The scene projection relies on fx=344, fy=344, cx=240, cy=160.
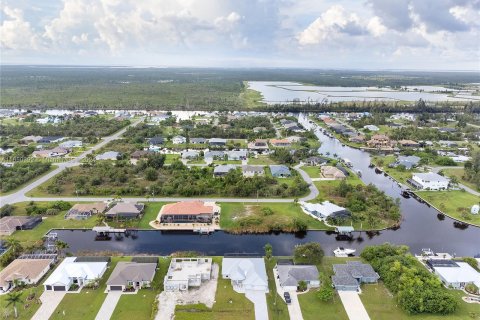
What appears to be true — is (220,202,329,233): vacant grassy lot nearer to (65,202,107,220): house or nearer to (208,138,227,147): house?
(65,202,107,220): house

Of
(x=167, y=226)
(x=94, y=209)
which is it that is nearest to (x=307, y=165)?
(x=167, y=226)

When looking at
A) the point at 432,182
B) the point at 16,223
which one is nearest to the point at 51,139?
the point at 16,223

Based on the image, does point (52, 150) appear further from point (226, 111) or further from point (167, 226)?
point (226, 111)

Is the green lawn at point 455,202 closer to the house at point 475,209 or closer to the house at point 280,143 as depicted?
the house at point 475,209

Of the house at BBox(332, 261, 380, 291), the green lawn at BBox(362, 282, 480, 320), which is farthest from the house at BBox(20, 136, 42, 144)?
the green lawn at BBox(362, 282, 480, 320)

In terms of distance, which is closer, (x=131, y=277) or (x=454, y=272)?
(x=131, y=277)

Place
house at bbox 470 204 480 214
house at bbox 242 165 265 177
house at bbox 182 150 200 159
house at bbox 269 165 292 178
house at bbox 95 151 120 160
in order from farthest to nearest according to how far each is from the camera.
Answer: house at bbox 182 150 200 159
house at bbox 95 151 120 160
house at bbox 242 165 265 177
house at bbox 269 165 292 178
house at bbox 470 204 480 214

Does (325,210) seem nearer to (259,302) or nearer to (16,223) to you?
(259,302)
